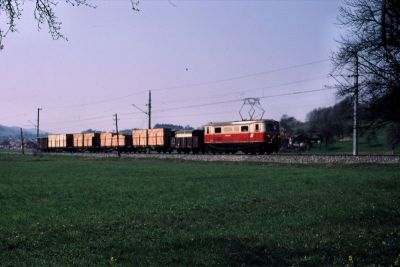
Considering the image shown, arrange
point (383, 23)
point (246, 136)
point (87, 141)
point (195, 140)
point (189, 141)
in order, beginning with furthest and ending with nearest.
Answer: point (87, 141), point (189, 141), point (195, 140), point (246, 136), point (383, 23)

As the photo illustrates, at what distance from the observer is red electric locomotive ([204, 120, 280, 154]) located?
47938mm

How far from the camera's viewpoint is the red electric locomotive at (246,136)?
157 feet

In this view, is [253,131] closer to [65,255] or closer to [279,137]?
[279,137]

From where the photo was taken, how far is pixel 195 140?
→ 58000mm

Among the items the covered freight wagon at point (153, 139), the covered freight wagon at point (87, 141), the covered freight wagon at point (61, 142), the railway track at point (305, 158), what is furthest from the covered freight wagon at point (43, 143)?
the railway track at point (305, 158)

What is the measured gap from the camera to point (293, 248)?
377 inches

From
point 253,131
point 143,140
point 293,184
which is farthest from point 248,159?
point 143,140

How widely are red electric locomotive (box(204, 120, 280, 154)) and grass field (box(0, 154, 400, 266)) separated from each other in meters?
27.5

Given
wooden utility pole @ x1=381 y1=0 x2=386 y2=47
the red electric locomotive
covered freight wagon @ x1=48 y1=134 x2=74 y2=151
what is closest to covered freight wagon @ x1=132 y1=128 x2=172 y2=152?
the red electric locomotive

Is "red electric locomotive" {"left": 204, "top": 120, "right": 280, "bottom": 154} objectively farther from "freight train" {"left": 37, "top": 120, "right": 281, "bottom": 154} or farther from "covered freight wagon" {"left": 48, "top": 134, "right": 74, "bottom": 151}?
"covered freight wagon" {"left": 48, "top": 134, "right": 74, "bottom": 151}

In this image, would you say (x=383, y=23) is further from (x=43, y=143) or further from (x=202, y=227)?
(x=43, y=143)

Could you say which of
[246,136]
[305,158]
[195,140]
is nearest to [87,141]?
[195,140]

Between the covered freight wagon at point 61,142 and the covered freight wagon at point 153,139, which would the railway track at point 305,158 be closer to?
the covered freight wagon at point 153,139

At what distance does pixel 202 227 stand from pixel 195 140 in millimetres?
46092
